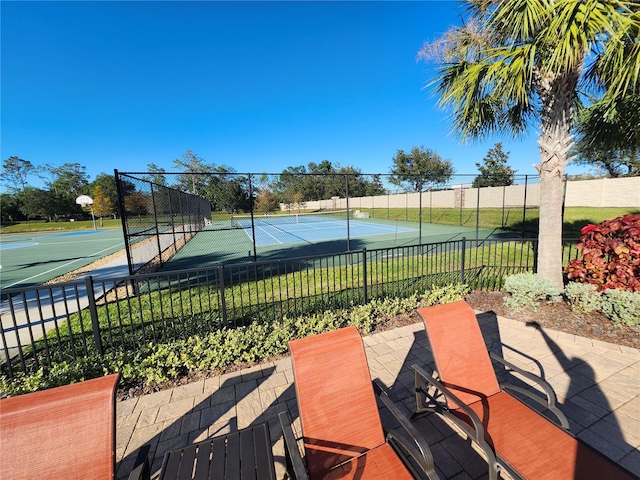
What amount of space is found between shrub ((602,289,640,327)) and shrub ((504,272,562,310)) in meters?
0.65

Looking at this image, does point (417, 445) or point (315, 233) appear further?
point (315, 233)

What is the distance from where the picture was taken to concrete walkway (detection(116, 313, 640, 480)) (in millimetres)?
2217

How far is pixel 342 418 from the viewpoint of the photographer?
1.97m

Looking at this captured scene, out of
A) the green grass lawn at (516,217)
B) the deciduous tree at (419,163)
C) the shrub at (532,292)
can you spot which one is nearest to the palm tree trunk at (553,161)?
the shrub at (532,292)

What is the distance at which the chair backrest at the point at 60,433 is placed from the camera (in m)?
1.45

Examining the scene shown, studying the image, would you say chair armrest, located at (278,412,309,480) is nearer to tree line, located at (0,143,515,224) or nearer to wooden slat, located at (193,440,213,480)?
wooden slat, located at (193,440,213,480)

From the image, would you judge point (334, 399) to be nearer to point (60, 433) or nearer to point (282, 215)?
point (60, 433)

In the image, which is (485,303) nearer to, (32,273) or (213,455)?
(213,455)

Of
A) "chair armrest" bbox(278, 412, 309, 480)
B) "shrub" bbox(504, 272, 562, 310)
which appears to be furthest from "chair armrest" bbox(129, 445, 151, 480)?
"shrub" bbox(504, 272, 562, 310)

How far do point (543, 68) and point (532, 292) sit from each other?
3.69 m

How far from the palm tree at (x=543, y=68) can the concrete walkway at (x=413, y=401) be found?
6.71ft

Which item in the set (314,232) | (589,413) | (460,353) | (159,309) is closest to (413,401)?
(460,353)

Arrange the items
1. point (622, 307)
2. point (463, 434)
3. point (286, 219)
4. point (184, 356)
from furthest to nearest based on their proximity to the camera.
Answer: point (286, 219)
point (622, 307)
point (184, 356)
point (463, 434)

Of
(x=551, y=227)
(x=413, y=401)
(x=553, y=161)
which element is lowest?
(x=413, y=401)
